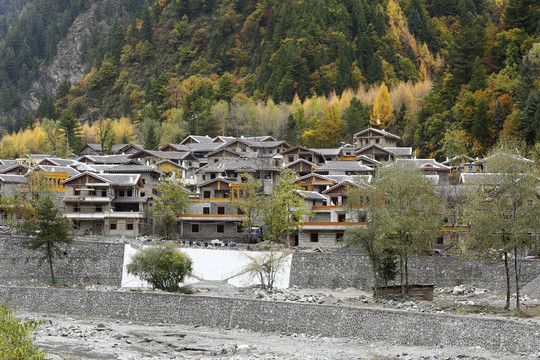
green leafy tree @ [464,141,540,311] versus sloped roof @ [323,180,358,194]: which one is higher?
sloped roof @ [323,180,358,194]

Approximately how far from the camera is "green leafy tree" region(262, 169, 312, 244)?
56.6 metres

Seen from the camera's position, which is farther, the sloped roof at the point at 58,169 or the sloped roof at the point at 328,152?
the sloped roof at the point at 328,152

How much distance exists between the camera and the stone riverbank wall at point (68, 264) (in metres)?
51.8

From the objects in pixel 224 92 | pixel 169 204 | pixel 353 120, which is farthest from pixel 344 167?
pixel 224 92

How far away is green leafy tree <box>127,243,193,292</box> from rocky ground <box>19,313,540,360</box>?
16.0 ft

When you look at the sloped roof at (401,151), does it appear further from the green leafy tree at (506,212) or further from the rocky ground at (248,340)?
the green leafy tree at (506,212)

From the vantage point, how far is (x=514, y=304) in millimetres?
39562

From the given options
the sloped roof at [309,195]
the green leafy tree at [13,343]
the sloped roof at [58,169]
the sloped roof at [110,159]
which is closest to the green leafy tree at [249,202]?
the sloped roof at [309,195]

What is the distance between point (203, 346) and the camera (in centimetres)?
3534

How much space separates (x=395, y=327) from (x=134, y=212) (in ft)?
114

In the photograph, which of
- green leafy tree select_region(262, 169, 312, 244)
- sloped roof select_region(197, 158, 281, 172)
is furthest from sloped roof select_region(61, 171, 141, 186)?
green leafy tree select_region(262, 169, 312, 244)

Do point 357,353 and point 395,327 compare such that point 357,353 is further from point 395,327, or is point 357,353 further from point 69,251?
point 69,251

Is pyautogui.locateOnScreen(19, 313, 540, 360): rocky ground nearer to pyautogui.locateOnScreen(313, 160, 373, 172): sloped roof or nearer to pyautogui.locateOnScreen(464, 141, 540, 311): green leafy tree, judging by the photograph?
pyautogui.locateOnScreen(464, 141, 540, 311): green leafy tree

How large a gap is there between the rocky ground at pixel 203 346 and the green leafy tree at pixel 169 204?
21266 mm
